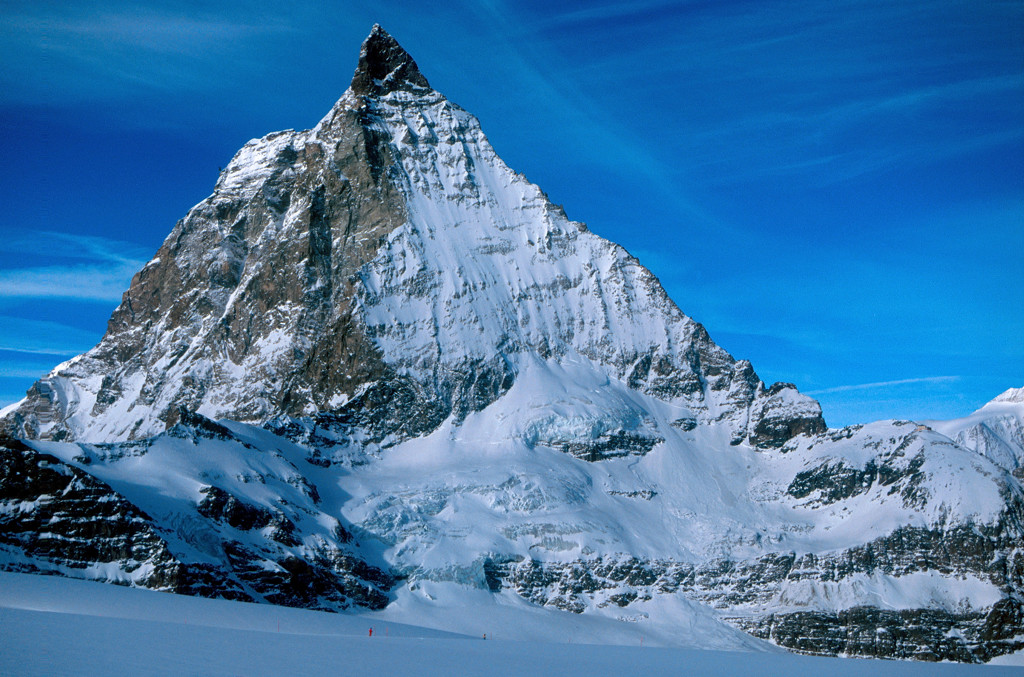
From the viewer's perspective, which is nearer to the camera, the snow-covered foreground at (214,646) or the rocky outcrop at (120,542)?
the snow-covered foreground at (214,646)

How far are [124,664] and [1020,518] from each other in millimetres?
167408

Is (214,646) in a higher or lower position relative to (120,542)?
lower

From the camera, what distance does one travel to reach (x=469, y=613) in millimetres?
169750

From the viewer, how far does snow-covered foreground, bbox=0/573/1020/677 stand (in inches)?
2511

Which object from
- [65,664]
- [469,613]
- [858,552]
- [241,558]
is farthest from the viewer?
[858,552]

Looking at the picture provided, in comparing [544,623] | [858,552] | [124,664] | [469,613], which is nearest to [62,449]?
[469,613]

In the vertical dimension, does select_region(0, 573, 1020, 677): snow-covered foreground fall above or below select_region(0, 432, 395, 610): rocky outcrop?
below

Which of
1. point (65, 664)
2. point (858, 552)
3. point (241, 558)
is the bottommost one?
point (65, 664)

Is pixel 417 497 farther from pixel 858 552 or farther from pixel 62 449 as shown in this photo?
pixel 858 552

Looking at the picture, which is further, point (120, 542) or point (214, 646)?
point (120, 542)

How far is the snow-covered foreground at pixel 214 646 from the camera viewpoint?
209 ft

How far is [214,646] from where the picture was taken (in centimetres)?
7725

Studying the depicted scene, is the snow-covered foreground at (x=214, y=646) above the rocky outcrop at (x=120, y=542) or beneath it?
beneath

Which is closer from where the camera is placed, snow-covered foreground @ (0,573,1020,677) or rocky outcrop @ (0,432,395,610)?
snow-covered foreground @ (0,573,1020,677)
